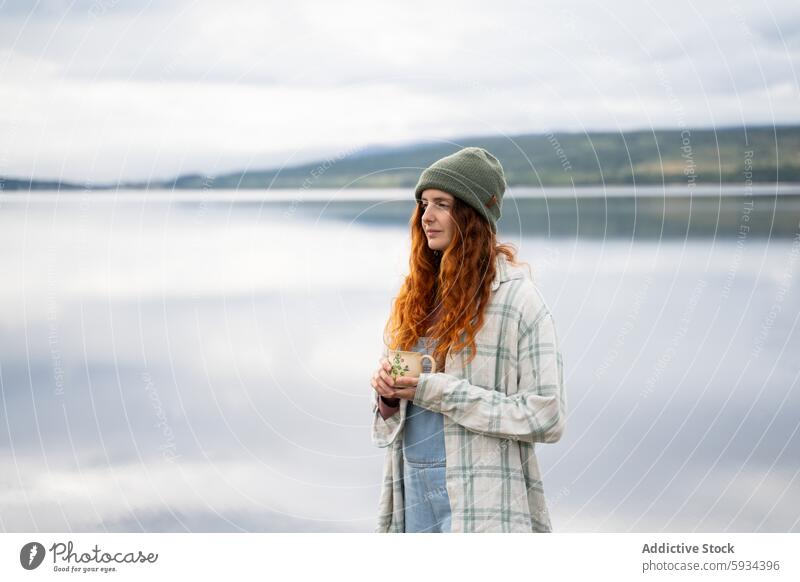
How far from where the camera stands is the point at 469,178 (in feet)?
10.2

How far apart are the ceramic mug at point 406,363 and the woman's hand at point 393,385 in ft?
0.05

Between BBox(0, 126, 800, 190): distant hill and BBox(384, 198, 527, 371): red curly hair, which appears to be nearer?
BBox(384, 198, 527, 371): red curly hair

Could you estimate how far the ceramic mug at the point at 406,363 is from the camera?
3.07 metres

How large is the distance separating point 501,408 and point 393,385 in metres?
0.33

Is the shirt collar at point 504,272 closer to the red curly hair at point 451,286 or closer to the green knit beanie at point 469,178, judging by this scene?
the red curly hair at point 451,286

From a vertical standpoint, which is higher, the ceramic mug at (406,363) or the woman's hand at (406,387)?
the ceramic mug at (406,363)

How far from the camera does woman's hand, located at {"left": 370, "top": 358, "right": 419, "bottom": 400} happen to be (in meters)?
3.03

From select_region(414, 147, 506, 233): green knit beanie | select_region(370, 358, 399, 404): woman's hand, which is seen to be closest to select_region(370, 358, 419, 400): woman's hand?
select_region(370, 358, 399, 404): woman's hand
